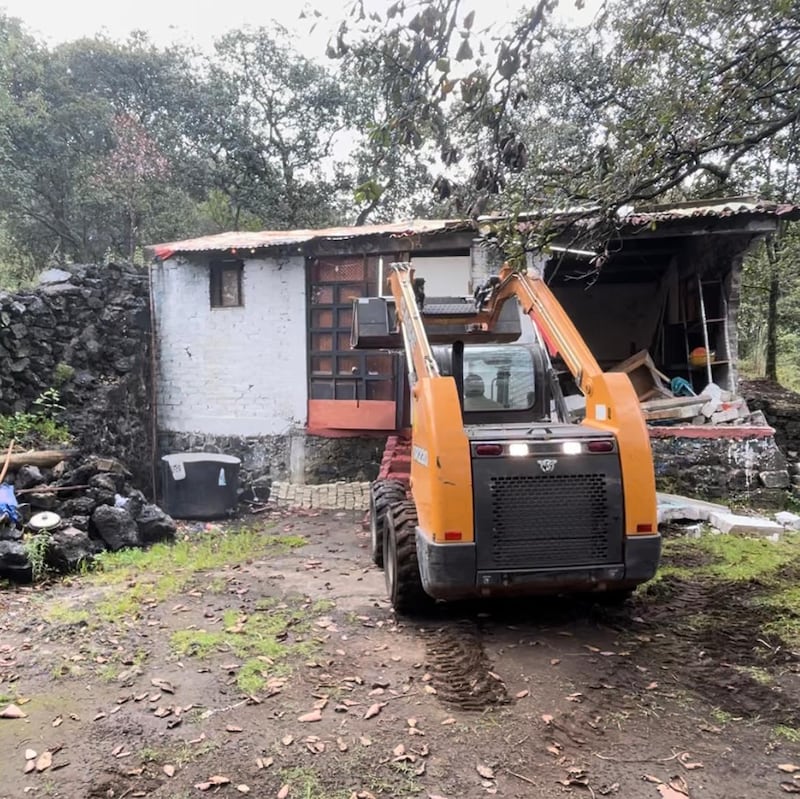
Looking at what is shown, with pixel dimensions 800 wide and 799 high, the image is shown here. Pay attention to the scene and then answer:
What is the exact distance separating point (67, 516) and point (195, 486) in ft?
8.31

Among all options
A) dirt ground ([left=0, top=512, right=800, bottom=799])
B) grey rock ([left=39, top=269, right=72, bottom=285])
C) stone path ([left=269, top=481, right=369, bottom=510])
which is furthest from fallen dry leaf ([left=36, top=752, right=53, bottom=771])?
grey rock ([left=39, top=269, right=72, bottom=285])

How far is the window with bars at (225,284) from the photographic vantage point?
37.9 ft

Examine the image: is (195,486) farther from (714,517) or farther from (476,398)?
(714,517)

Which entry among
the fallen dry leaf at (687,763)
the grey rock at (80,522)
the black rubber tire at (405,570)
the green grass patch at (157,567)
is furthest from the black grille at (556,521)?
the grey rock at (80,522)

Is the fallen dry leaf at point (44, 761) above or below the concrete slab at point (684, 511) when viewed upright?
below

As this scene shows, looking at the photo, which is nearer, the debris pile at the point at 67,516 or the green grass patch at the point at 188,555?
the debris pile at the point at 67,516

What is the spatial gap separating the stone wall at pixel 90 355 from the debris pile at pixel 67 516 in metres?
1.69

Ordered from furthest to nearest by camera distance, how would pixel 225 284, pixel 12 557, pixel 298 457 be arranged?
pixel 225 284, pixel 298 457, pixel 12 557

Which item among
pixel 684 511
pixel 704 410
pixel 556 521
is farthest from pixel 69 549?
pixel 704 410

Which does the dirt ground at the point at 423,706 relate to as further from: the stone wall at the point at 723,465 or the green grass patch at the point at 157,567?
the stone wall at the point at 723,465

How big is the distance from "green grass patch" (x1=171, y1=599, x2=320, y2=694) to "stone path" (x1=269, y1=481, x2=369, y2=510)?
202 inches

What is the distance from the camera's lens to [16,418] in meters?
8.97

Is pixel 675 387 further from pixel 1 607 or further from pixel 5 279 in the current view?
pixel 5 279

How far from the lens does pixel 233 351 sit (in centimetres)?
1156
